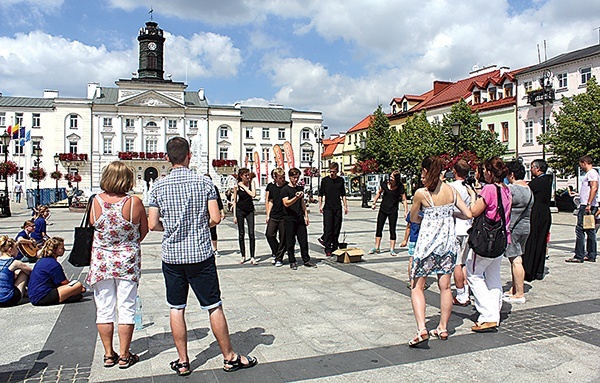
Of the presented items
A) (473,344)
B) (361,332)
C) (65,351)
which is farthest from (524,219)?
(65,351)

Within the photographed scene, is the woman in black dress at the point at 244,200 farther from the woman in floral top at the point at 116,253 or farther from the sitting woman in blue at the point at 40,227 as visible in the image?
the woman in floral top at the point at 116,253

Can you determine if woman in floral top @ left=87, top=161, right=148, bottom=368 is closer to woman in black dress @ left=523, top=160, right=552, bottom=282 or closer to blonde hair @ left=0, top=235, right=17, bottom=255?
blonde hair @ left=0, top=235, right=17, bottom=255

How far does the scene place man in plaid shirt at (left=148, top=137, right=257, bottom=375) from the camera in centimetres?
413

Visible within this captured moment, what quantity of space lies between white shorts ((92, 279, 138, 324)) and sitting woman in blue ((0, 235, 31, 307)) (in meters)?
2.81

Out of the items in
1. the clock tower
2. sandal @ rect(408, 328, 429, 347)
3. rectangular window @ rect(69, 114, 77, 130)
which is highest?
the clock tower

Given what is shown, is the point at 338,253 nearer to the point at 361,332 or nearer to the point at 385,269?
the point at 385,269

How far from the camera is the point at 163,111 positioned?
69.9 m

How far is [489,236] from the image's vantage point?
17.8 feet

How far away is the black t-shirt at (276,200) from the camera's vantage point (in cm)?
A: 928

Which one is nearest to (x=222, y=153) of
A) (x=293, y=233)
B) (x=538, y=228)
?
(x=293, y=233)

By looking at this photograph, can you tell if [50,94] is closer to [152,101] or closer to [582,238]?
[152,101]

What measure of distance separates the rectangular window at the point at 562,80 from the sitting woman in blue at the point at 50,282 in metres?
39.8

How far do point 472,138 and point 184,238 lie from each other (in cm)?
3934

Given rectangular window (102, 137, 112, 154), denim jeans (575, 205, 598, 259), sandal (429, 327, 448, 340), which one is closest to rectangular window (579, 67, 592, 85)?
denim jeans (575, 205, 598, 259)
